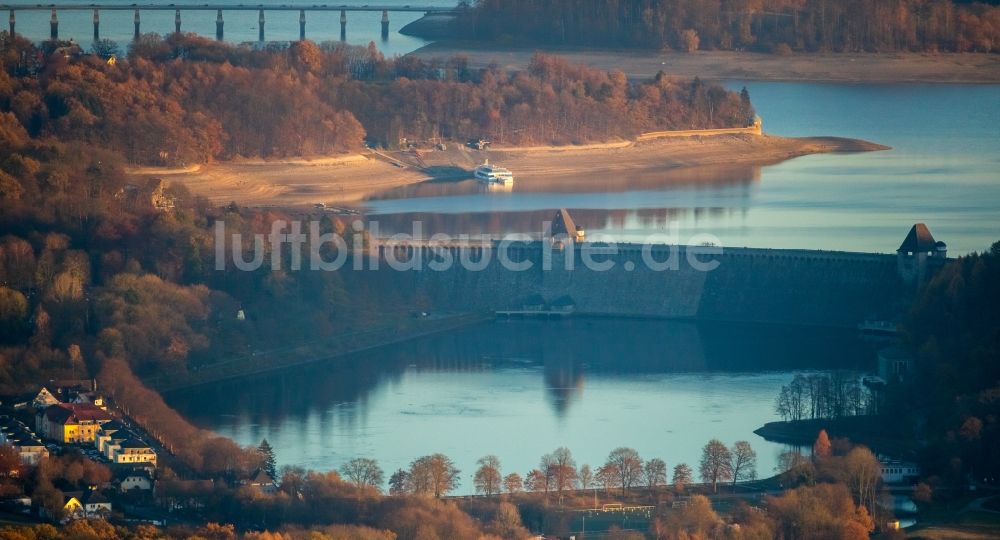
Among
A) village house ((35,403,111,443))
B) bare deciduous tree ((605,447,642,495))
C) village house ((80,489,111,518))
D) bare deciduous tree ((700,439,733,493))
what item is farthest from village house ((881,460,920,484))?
village house ((35,403,111,443))

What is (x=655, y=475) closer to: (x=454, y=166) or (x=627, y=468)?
(x=627, y=468)

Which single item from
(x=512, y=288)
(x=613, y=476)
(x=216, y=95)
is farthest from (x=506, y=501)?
(x=216, y=95)

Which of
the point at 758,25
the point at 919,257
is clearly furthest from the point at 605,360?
the point at 758,25

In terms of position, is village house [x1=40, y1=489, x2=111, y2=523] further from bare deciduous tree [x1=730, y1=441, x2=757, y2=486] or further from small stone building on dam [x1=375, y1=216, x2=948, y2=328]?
small stone building on dam [x1=375, y1=216, x2=948, y2=328]

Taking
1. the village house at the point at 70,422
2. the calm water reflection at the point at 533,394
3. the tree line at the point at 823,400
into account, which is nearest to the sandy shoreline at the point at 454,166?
the calm water reflection at the point at 533,394

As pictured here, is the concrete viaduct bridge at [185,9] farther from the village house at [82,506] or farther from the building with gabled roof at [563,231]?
the village house at [82,506]
